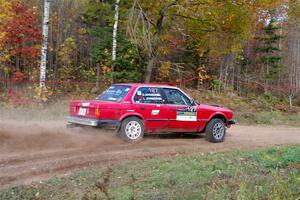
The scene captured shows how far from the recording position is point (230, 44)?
60.0 ft

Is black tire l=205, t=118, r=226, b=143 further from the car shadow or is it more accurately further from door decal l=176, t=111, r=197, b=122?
the car shadow

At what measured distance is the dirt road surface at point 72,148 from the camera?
269 inches

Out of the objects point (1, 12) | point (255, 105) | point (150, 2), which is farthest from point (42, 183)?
point (255, 105)

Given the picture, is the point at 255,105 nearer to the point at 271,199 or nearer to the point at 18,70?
the point at 18,70

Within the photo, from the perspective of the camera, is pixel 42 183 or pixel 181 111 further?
pixel 181 111

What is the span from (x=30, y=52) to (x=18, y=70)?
138 cm

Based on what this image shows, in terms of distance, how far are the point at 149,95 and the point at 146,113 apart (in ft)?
1.72

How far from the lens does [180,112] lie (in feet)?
33.3

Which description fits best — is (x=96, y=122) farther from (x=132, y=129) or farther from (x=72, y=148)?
(x=132, y=129)

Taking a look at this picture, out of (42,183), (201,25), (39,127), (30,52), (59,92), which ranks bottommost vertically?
(42,183)

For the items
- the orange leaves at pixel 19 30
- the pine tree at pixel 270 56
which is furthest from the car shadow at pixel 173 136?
the pine tree at pixel 270 56

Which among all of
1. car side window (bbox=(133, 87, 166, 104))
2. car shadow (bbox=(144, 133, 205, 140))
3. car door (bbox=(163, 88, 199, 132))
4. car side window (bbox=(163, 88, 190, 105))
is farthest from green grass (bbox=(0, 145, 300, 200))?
car shadow (bbox=(144, 133, 205, 140))

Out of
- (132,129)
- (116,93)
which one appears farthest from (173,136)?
(116,93)

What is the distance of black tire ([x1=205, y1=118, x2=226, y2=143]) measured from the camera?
414 inches
